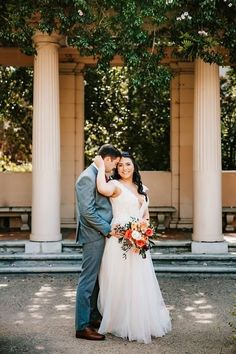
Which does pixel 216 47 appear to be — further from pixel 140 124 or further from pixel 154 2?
pixel 140 124

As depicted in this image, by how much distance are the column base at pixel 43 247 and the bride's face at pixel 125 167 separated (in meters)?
4.74

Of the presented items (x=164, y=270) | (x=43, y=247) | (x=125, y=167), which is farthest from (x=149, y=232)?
(x=43, y=247)

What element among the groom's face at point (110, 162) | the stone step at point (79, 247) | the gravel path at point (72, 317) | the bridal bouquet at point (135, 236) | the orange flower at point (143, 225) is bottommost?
the gravel path at point (72, 317)

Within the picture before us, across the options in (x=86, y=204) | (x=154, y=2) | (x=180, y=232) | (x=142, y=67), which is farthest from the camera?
(x=180, y=232)

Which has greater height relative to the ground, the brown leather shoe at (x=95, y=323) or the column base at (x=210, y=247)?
the column base at (x=210, y=247)

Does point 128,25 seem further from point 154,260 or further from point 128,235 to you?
point 128,235

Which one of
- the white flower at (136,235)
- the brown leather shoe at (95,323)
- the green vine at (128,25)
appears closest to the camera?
the white flower at (136,235)

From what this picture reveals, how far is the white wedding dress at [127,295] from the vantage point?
5.88 m

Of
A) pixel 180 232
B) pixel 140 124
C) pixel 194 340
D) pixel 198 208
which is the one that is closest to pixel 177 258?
pixel 198 208

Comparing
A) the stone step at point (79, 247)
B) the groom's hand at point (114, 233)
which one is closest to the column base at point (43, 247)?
the stone step at point (79, 247)

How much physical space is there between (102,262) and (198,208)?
5.04m

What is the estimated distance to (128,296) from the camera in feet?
19.5

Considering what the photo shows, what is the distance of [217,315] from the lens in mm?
7016

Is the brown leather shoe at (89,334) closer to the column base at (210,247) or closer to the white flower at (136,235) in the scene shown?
the white flower at (136,235)
